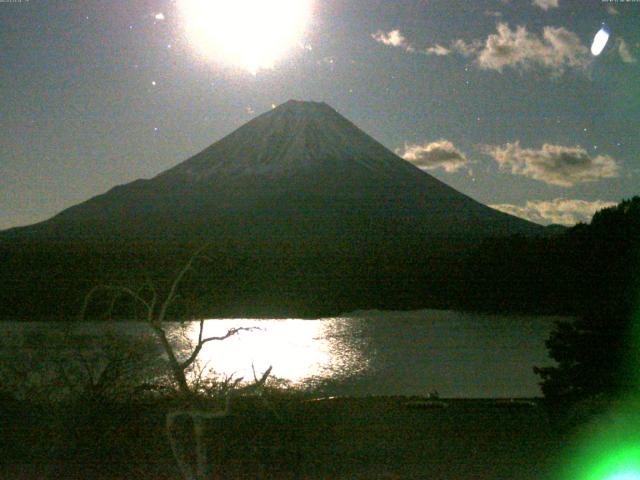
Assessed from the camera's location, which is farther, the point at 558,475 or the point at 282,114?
the point at 282,114

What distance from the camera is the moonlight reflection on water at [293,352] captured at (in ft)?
56.1

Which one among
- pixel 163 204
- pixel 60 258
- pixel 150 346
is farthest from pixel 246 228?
pixel 150 346

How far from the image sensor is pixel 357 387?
1555cm

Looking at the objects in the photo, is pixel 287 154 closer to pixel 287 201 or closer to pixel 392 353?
pixel 287 201

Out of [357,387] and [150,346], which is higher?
[150,346]

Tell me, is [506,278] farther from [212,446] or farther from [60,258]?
[212,446]

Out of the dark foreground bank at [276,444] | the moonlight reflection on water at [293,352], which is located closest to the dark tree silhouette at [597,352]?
the dark foreground bank at [276,444]

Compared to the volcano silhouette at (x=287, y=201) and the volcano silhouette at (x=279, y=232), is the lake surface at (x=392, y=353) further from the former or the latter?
the volcano silhouette at (x=287, y=201)

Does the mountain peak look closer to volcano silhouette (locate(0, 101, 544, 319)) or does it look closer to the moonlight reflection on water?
volcano silhouette (locate(0, 101, 544, 319))

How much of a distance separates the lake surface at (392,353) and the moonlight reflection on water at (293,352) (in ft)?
0.09

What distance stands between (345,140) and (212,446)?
2801 inches

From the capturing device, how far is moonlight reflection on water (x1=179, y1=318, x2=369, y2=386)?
17.1 meters

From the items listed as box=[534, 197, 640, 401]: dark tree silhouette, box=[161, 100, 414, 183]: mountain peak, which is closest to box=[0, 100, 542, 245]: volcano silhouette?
box=[161, 100, 414, 183]: mountain peak

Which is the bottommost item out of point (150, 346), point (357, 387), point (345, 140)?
point (357, 387)
